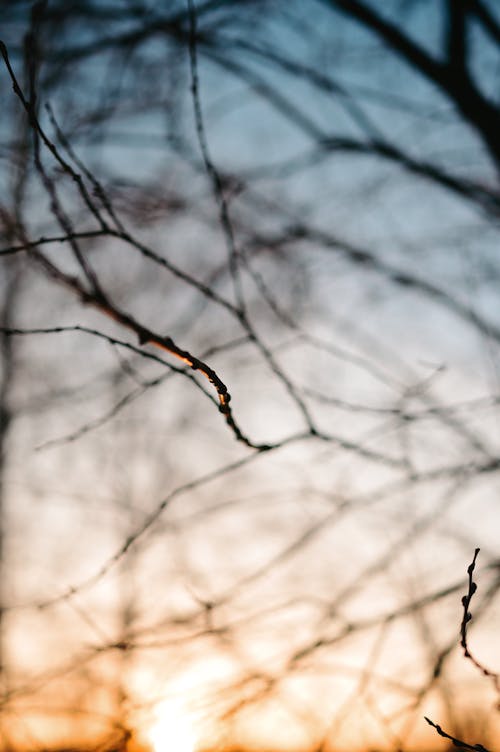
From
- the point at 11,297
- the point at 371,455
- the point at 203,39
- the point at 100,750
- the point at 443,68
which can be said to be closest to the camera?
the point at 100,750

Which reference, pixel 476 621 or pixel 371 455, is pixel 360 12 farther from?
pixel 476 621

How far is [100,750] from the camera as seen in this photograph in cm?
168

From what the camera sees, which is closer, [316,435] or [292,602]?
[316,435]

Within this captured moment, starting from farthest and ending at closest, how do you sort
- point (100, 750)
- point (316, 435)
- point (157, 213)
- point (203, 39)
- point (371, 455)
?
point (203, 39) → point (157, 213) → point (371, 455) → point (100, 750) → point (316, 435)

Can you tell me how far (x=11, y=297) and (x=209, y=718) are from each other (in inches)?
188

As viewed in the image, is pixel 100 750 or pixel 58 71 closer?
pixel 100 750

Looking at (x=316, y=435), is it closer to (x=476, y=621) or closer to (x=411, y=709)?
(x=411, y=709)

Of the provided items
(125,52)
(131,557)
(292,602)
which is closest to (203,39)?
(125,52)

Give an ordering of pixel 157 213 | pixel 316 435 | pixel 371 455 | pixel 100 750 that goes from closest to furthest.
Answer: pixel 316 435, pixel 100 750, pixel 371 455, pixel 157 213

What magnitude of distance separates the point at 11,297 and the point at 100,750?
4.78 meters

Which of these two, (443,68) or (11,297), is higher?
(11,297)

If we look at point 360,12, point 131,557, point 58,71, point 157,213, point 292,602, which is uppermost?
point 58,71

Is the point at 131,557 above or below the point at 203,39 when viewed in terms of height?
below

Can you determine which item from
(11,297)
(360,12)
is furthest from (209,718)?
(11,297)
